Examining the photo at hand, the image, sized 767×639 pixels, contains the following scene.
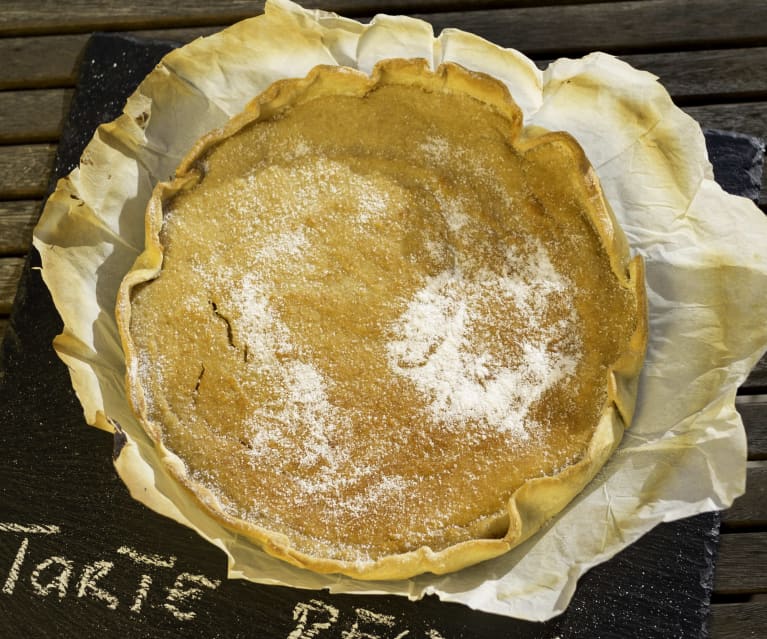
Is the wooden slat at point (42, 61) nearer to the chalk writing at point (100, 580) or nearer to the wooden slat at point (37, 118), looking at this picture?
the wooden slat at point (37, 118)

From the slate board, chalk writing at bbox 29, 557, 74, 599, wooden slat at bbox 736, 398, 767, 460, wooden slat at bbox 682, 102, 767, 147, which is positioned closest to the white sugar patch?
the slate board

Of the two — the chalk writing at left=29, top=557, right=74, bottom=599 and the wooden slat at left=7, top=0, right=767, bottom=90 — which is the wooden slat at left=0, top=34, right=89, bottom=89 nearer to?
the wooden slat at left=7, top=0, right=767, bottom=90

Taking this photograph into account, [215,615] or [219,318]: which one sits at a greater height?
[219,318]

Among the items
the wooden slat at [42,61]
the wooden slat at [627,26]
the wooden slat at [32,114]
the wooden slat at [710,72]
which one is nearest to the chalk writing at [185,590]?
the wooden slat at [32,114]

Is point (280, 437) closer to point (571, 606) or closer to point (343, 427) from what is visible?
point (343, 427)

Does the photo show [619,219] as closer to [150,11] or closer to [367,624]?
[367,624]

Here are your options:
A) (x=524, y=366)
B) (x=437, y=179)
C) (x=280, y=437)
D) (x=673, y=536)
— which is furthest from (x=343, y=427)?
(x=673, y=536)

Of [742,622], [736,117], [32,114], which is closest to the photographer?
[742,622]

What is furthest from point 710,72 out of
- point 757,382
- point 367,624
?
point 367,624
